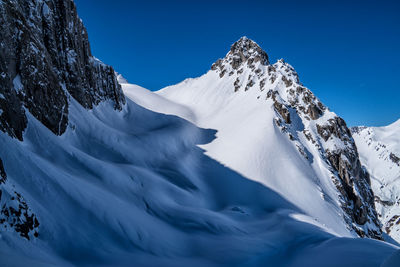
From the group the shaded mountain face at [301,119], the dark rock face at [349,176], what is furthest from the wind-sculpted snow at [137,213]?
A: the dark rock face at [349,176]

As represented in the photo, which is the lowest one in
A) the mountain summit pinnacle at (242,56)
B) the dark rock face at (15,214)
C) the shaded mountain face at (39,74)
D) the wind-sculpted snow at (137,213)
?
the dark rock face at (15,214)

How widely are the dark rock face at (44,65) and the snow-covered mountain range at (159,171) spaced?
145mm

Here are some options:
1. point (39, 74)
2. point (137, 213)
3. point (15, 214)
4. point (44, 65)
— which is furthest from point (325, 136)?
point (15, 214)

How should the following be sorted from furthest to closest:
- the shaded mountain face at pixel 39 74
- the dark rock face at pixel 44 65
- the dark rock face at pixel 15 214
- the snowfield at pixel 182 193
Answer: the dark rock face at pixel 44 65 → the snowfield at pixel 182 193 → the shaded mountain face at pixel 39 74 → the dark rock face at pixel 15 214

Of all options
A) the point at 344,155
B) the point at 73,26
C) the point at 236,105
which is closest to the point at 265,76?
the point at 236,105

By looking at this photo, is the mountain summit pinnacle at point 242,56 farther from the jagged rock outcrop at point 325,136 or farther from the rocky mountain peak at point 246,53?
the jagged rock outcrop at point 325,136

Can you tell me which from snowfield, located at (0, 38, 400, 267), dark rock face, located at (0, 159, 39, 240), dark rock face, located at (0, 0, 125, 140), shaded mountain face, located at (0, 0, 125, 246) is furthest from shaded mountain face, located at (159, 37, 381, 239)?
dark rock face, located at (0, 159, 39, 240)

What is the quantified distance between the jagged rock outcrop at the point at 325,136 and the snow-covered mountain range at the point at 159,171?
11.6 inches

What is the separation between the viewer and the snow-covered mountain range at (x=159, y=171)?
12.3m

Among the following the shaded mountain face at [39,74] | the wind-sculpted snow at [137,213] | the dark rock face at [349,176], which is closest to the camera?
the shaded mountain face at [39,74]

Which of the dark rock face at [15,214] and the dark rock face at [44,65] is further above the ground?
the dark rock face at [44,65]

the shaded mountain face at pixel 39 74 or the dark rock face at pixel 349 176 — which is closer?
the shaded mountain face at pixel 39 74

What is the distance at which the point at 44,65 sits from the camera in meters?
24.2

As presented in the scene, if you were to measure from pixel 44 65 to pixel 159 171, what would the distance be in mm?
15957
